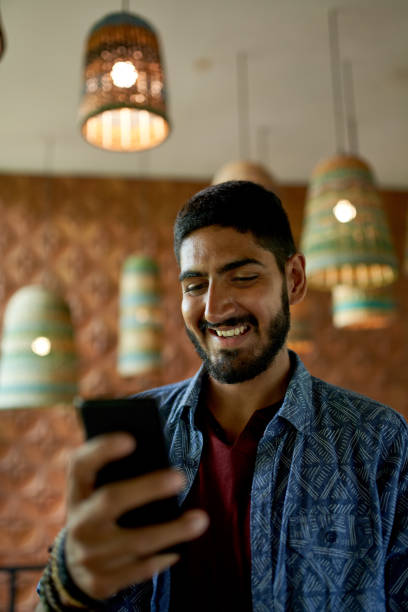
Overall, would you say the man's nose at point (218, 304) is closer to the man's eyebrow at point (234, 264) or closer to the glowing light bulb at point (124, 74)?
the man's eyebrow at point (234, 264)

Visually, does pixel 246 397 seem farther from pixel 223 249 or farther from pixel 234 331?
pixel 223 249

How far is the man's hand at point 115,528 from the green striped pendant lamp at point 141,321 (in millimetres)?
3195

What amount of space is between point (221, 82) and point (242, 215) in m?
2.95

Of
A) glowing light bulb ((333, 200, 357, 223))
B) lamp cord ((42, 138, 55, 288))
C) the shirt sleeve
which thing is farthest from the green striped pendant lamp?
the shirt sleeve

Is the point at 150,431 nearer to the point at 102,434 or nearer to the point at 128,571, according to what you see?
the point at 102,434

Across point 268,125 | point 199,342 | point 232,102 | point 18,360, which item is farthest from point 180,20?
point 199,342

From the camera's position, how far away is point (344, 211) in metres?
2.42

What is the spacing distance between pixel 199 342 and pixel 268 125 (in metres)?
3.67

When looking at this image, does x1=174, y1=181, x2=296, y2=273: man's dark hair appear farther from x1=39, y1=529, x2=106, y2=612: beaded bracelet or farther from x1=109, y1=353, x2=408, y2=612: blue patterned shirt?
x1=39, y1=529, x2=106, y2=612: beaded bracelet

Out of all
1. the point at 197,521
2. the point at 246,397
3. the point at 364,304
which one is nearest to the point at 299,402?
the point at 246,397

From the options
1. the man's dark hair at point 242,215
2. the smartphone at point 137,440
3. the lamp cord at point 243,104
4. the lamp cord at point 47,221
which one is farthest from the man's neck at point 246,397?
the lamp cord at point 47,221

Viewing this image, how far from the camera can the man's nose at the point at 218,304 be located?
A: 1213 mm

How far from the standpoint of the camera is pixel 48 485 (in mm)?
4859

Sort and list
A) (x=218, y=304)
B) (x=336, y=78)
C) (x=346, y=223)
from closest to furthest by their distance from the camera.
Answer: (x=218, y=304) < (x=346, y=223) < (x=336, y=78)
